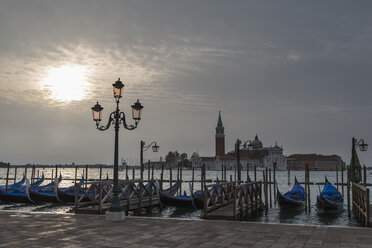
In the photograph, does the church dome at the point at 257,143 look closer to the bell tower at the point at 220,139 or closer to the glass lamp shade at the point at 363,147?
the bell tower at the point at 220,139

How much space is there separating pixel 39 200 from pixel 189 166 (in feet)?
453

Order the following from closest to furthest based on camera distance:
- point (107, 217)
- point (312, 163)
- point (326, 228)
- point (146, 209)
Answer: point (326, 228) → point (107, 217) → point (146, 209) → point (312, 163)

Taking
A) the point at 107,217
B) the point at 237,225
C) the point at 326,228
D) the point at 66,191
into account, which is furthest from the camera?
the point at 66,191

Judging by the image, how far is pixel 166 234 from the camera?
7.06 meters

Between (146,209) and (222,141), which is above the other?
(222,141)

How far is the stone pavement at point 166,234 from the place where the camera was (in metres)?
6.23

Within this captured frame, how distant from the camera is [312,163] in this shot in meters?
→ 142

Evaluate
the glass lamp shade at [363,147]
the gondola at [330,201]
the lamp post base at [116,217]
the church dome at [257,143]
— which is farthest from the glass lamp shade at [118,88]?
the church dome at [257,143]

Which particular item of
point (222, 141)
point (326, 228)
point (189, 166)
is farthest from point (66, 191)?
point (189, 166)

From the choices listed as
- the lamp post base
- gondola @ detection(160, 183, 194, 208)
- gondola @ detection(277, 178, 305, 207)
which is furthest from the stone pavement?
gondola @ detection(277, 178, 305, 207)

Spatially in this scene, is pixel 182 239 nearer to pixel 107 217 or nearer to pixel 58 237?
pixel 58 237

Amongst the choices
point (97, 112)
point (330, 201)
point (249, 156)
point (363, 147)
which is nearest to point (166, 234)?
point (97, 112)

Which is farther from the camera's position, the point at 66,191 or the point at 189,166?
the point at 189,166

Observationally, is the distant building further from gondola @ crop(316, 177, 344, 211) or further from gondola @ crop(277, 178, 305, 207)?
gondola @ crop(316, 177, 344, 211)
